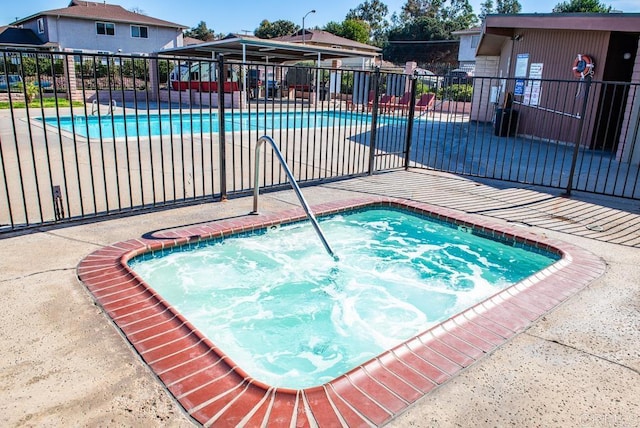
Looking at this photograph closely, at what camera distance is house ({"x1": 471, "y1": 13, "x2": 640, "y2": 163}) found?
30.0ft

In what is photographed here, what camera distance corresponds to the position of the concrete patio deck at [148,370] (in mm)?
1987

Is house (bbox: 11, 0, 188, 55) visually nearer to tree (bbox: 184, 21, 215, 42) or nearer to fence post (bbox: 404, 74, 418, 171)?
fence post (bbox: 404, 74, 418, 171)

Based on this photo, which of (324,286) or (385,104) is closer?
(324,286)

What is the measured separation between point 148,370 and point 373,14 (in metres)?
80.0

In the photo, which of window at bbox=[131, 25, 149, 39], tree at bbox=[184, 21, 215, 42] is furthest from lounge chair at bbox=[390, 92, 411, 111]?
tree at bbox=[184, 21, 215, 42]

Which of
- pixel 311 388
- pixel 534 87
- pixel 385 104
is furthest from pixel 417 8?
pixel 311 388

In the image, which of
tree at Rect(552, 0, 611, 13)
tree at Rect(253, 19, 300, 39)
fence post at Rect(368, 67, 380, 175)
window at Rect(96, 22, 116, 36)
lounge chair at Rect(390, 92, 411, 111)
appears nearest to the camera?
fence post at Rect(368, 67, 380, 175)

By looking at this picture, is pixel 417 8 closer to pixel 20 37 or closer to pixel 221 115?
pixel 20 37

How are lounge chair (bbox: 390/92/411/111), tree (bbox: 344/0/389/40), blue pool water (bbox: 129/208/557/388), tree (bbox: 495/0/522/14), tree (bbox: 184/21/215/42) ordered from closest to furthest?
blue pool water (bbox: 129/208/557/388)
lounge chair (bbox: 390/92/411/111)
tree (bbox: 184/21/215/42)
tree (bbox: 495/0/522/14)
tree (bbox: 344/0/389/40)

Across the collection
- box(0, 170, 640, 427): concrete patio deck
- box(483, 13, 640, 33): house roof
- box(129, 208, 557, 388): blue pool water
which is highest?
box(483, 13, 640, 33): house roof

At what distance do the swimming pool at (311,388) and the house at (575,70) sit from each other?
23.2ft

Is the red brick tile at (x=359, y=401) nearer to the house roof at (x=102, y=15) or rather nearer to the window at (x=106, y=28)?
the house roof at (x=102, y=15)

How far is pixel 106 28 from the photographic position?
2938 centimetres

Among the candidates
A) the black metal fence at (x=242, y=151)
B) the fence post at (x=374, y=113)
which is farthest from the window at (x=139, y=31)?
the fence post at (x=374, y=113)
